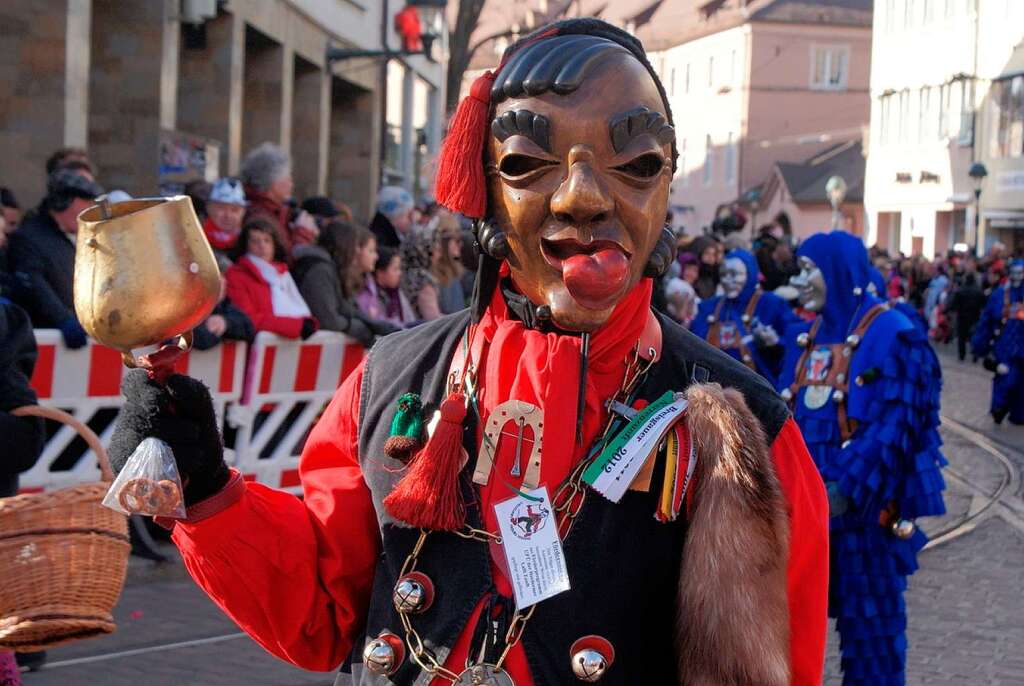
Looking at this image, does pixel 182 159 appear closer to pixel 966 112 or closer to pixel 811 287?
pixel 811 287

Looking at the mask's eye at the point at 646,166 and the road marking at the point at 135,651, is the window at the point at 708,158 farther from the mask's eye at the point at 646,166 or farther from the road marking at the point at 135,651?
the mask's eye at the point at 646,166

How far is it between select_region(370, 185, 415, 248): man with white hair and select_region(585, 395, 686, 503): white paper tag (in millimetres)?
7370

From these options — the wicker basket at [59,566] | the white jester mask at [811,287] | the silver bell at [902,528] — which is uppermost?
the white jester mask at [811,287]

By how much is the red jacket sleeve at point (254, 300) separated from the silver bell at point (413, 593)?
5150 mm

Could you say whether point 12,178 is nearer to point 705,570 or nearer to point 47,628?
point 47,628

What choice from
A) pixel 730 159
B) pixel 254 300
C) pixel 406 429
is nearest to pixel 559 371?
pixel 406 429

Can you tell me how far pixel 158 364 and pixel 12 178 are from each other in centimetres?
833

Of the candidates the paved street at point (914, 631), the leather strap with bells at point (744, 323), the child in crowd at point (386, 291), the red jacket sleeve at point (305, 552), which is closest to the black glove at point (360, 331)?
the child in crowd at point (386, 291)

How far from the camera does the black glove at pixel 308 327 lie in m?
7.54

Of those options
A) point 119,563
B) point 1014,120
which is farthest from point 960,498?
point 1014,120

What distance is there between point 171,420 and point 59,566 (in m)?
1.13

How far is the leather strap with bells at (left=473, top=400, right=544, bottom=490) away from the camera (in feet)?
7.86

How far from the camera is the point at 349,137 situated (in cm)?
2186

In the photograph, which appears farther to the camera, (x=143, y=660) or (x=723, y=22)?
(x=723, y=22)
